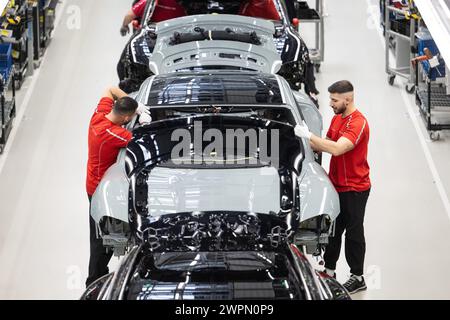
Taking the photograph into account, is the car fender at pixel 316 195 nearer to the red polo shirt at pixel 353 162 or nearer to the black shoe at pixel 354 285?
the red polo shirt at pixel 353 162

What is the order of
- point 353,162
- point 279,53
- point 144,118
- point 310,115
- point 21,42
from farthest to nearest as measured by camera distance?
point 21,42, point 279,53, point 310,115, point 144,118, point 353,162

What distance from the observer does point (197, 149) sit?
26.0ft

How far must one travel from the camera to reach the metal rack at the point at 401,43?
12.6 m

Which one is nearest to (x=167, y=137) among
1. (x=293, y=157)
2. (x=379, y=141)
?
(x=293, y=157)

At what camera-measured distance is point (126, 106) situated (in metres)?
8.04

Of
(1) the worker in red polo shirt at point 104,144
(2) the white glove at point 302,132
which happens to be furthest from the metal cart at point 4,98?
(2) the white glove at point 302,132

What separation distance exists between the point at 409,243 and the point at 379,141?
232 centimetres

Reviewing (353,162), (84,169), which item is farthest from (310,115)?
(84,169)

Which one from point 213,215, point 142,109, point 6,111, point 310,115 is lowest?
point 6,111

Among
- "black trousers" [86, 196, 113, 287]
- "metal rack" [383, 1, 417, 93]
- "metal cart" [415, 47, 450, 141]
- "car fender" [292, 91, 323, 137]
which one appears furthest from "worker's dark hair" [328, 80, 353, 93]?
Answer: "metal rack" [383, 1, 417, 93]

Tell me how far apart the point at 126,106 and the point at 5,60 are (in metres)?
3.95

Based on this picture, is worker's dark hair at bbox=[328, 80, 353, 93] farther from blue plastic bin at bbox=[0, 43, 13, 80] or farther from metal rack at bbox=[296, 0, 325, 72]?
metal rack at bbox=[296, 0, 325, 72]

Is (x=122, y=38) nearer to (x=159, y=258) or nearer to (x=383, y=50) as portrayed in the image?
(x=383, y=50)

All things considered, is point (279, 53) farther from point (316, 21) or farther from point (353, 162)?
point (316, 21)
